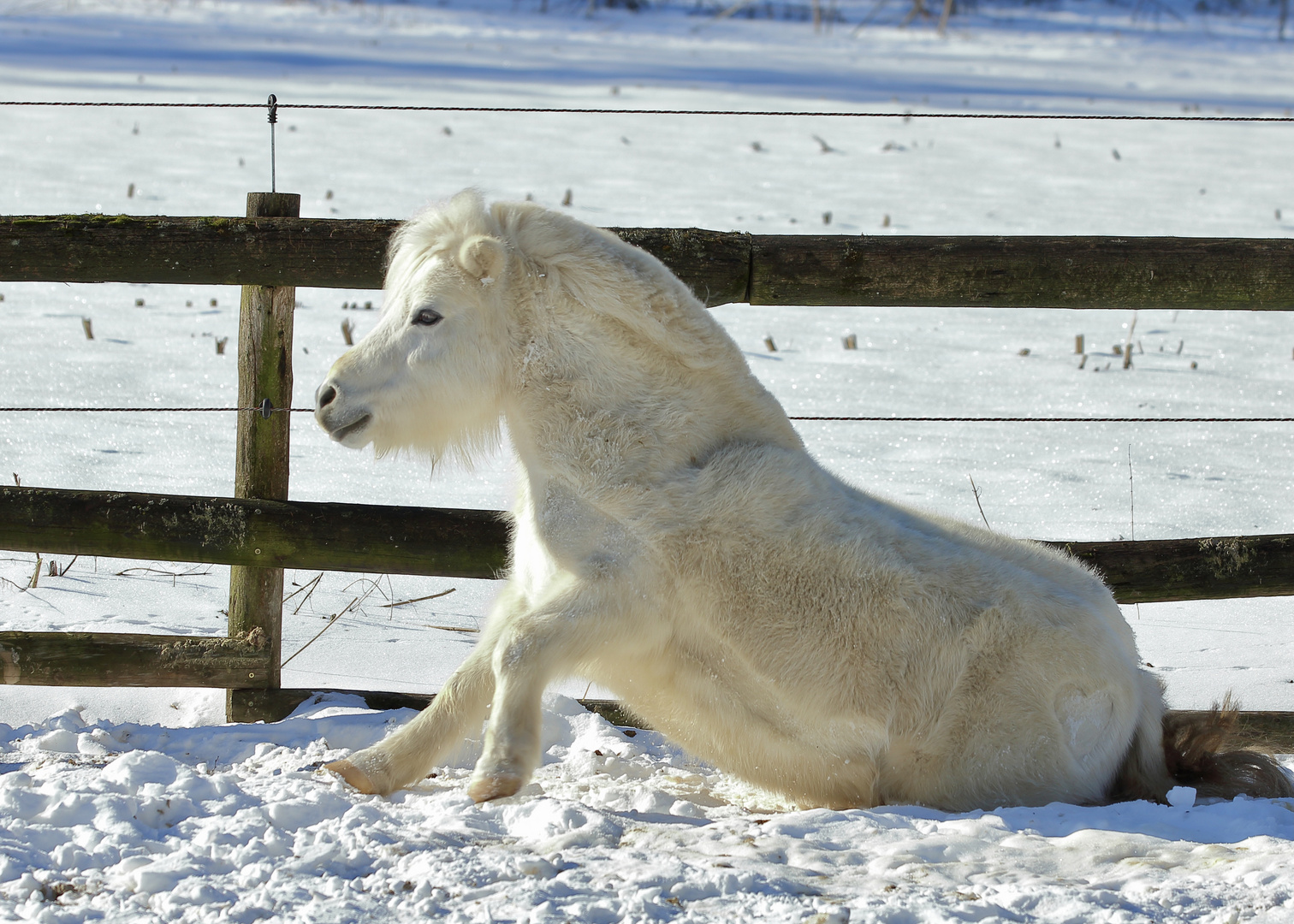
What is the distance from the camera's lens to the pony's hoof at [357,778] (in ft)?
10.5

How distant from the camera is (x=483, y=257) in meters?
3.16

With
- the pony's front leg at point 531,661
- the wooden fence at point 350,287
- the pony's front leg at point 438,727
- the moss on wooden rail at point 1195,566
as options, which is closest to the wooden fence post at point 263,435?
the wooden fence at point 350,287

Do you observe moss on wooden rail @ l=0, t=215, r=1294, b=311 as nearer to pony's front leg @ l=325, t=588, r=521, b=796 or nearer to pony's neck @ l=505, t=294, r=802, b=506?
pony's neck @ l=505, t=294, r=802, b=506

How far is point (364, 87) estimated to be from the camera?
60.5ft

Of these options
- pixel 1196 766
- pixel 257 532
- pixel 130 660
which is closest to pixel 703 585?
pixel 1196 766

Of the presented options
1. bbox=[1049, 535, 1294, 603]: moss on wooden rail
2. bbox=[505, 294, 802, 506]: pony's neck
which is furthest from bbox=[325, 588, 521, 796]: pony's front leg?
bbox=[1049, 535, 1294, 603]: moss on wooden rail

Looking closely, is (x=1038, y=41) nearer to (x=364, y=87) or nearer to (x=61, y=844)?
(x=364, y=87)

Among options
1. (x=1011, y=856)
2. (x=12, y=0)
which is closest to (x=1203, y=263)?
(x=1011, y=856)

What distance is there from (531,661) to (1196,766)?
1827 mm

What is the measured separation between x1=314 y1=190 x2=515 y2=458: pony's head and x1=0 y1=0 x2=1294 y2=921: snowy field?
0.50 meters

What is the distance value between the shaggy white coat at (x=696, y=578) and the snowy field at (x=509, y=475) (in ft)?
0.65

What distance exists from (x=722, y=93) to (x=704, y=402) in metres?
16.9

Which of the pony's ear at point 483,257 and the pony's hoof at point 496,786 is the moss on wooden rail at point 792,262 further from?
the pony's hoof at point 496,786

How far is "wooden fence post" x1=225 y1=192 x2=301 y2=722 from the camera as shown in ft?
12.8
